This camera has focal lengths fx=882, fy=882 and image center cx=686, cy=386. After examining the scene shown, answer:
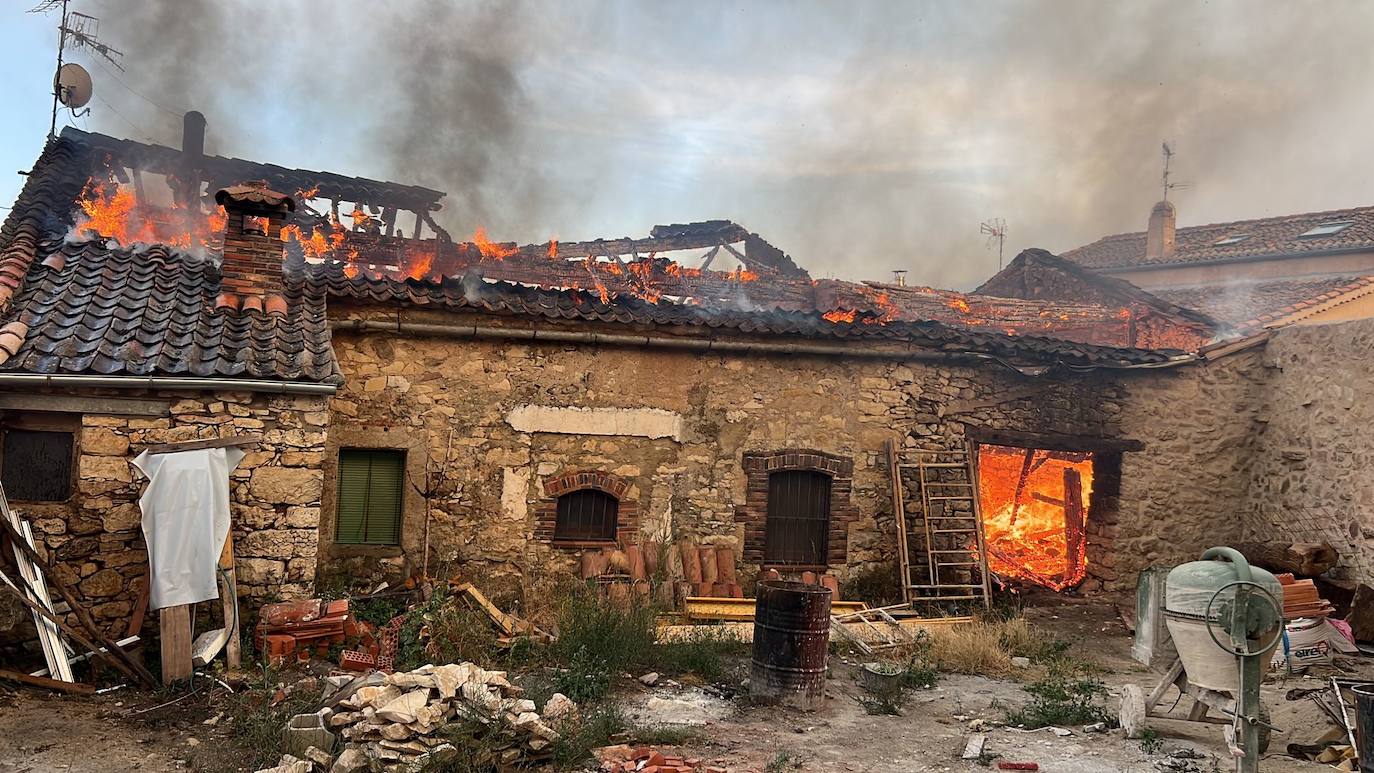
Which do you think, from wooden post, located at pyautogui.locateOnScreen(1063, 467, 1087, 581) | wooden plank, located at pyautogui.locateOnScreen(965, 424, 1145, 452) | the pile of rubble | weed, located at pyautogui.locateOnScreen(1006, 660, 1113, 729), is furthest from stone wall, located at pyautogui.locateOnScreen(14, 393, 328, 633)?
wooden post, located at pyautogui.locateOnScreen(1063, 467, 1087, 581)

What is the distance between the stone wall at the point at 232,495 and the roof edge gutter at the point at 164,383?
16 cm

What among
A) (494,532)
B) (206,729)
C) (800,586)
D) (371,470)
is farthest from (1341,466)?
(206,729)

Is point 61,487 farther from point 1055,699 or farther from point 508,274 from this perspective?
point 508,274

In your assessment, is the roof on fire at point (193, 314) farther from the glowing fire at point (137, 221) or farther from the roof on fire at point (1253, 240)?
the roof on fire at point (1253, 240)

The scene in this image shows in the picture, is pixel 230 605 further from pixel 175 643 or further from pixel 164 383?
pixel 164 383

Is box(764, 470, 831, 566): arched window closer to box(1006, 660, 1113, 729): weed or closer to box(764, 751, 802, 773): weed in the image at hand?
box(1006, 660, 1113, 729): weed

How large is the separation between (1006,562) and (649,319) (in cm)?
764

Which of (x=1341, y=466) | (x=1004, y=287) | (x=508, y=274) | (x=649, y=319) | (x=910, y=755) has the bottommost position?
(x=910, y=755)

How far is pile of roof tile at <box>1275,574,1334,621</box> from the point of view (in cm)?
937

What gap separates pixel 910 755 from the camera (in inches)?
255

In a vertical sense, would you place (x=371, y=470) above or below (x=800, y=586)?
above

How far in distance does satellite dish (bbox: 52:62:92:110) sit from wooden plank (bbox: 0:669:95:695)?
37.8 feet

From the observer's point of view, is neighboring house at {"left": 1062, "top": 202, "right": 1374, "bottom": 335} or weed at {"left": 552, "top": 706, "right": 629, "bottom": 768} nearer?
weed at {"left": 552, "top": 706, "right": 629, "bottom": 768}

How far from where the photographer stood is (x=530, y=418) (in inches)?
403
